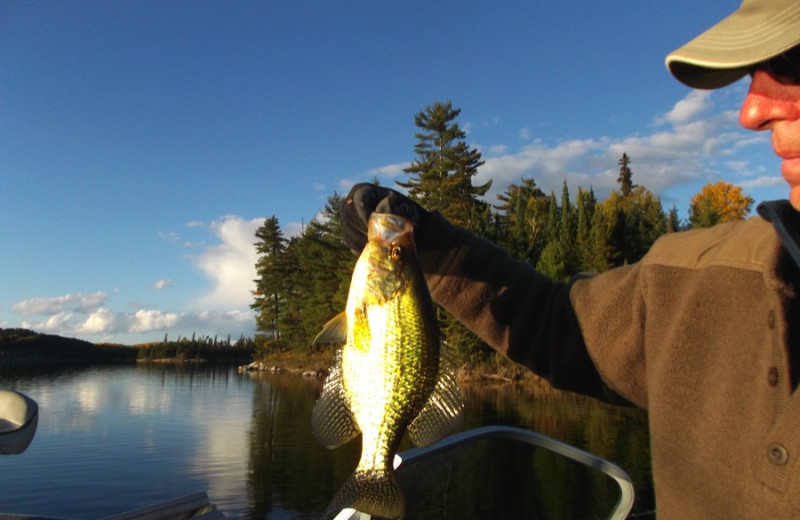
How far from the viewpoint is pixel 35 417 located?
9.70 ft

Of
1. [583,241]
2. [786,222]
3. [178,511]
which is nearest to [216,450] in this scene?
[178,511]

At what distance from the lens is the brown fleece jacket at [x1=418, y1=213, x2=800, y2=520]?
169 centimetres

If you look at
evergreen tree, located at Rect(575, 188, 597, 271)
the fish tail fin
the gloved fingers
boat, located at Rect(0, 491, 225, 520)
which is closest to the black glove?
the gloved fingers

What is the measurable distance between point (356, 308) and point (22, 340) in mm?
84195

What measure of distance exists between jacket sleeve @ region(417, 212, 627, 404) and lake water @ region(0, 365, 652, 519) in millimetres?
2827

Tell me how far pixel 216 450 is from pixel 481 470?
60.1ft

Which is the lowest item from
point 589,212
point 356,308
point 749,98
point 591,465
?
point 591,465

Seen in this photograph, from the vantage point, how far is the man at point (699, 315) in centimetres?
154

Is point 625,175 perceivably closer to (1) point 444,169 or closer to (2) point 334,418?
(1) point 444,169

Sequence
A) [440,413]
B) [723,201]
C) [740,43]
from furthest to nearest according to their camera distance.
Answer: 1. [723,201]
2. [440,413]
3. [740,43]

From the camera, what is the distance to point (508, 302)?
2.68 m

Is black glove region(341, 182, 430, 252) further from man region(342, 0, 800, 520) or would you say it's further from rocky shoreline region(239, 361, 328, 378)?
rocky shoreline region(239, 361, 328, 378)

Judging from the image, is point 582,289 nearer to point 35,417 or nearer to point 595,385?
point 595,385

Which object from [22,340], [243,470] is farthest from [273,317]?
[243,470]
